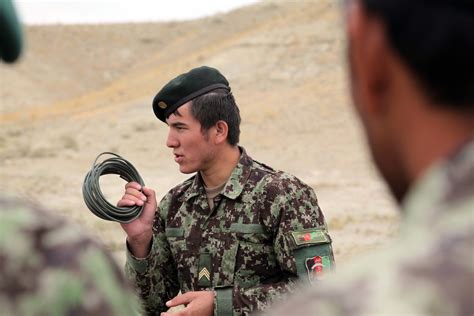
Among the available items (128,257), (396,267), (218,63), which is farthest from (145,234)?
(218,63)

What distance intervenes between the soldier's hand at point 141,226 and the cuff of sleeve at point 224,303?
0.45 meters

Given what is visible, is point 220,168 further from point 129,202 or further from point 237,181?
point 129,202

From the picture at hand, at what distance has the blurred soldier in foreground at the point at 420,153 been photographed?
56.2 inches

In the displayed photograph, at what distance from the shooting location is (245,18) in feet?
248

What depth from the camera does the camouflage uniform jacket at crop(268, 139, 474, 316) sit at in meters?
1.41

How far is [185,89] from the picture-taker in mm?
5195

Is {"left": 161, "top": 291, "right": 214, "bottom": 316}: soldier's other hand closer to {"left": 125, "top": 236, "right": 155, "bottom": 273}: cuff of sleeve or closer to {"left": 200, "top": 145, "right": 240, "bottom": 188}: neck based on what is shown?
{"left": 125, "top": 236, "right": 155, "bottom": 273}: cuff of sleeve

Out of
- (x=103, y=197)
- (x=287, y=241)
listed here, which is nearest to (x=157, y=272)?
(x=103, y=197)

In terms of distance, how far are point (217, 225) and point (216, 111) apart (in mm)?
638

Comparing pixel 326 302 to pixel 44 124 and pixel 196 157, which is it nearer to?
pixel 196 157

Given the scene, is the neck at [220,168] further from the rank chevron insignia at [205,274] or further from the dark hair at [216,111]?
the rank chevron insignia at [205,274]

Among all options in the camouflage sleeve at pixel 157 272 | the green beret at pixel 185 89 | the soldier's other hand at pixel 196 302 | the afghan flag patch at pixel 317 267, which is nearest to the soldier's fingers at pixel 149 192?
the camouflage sleeve at pixel 157 272

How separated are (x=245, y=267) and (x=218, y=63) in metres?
42.1

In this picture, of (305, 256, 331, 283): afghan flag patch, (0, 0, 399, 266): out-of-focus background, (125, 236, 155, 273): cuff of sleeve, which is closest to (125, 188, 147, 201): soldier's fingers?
(125, 236, 155, 273): cuff of sleeve
